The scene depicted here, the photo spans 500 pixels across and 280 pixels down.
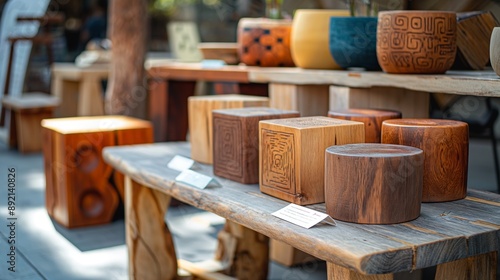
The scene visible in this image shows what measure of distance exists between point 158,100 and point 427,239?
2.36m

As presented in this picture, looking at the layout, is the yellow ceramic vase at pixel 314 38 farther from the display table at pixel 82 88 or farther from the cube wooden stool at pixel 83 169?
the display table at pixel 82 88

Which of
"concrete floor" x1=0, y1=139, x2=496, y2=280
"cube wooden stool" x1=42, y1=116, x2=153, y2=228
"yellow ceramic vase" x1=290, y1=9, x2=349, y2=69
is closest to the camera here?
"yellow ceramic vase" x1=290, y1=9, x2=349, y2=69

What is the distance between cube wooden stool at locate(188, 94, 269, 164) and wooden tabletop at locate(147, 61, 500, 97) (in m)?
0.26

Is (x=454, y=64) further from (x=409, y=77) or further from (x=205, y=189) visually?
(x=205, y=189)

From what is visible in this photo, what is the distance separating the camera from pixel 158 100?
3361mm

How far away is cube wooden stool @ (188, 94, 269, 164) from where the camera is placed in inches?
77.2

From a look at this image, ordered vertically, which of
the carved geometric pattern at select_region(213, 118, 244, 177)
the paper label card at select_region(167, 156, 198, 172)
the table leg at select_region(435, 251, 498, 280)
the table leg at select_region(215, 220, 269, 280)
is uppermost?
the carved geometric pattern at select_region(213, 118, 244, 177)

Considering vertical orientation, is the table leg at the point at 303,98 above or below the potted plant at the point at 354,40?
below

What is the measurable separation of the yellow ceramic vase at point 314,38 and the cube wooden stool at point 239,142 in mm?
594

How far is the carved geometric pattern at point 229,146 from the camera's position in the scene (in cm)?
169

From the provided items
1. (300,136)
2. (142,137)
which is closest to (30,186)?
(142,137)

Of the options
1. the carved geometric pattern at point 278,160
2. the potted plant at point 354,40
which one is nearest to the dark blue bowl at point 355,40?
the potted plant at point 354,40

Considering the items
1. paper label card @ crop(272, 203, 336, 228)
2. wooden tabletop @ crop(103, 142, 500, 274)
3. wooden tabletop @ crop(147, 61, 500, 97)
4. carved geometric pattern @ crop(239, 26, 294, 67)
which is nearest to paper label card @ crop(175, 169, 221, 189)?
wooden tabletop @ crop(103, 142, 500, 274)

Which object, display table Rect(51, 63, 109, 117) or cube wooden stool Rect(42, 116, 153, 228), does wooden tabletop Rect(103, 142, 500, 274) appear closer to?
cube wooden stool Rect(42, 116, 153, 228)
